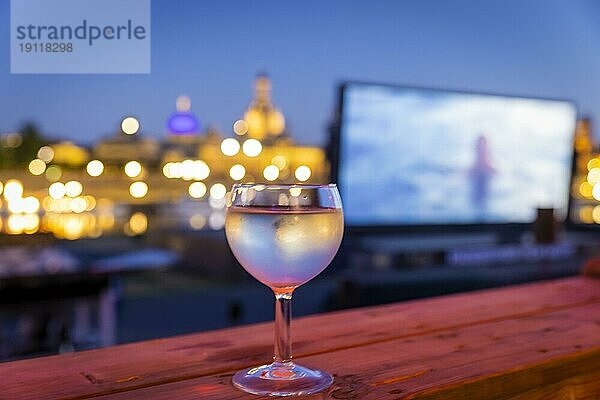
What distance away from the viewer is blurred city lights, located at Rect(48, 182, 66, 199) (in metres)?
10.4

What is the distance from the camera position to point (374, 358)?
783mm

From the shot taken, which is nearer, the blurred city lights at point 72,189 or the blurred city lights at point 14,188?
the blurred city lights at point 14,188

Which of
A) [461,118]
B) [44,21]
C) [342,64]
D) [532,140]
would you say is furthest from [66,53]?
[532,140]

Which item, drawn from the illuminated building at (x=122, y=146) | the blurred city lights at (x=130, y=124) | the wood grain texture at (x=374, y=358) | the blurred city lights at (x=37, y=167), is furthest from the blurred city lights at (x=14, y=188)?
the wood grain texture at (x=374, y=358)

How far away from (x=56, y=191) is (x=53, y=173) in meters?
0.26

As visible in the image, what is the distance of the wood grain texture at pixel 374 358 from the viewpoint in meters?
0.67

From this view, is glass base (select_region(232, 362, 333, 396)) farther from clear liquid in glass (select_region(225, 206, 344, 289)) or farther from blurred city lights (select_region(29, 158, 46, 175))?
blurred city lights (select_region(29, 158, 46, 175))

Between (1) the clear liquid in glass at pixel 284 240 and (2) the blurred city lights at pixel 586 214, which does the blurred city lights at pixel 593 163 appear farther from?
(1) the clear liquid in glass at pixel 284 240

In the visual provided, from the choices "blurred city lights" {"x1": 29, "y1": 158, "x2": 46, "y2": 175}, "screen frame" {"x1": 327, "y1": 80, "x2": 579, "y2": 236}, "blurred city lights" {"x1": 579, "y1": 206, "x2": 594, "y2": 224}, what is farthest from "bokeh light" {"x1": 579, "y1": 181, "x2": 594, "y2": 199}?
"blurred city lights" {"x1": 29, "y1": 158, "x2": 46, "y2": 175}

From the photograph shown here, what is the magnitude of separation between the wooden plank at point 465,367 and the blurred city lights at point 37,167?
891 cm

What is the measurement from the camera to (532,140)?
419 cm

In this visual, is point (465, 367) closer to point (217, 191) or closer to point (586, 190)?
point (586, 190)

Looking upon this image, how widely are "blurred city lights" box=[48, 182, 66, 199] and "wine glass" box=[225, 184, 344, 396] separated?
10149 millimetres

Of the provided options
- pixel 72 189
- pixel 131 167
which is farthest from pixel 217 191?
pixel 72 189
